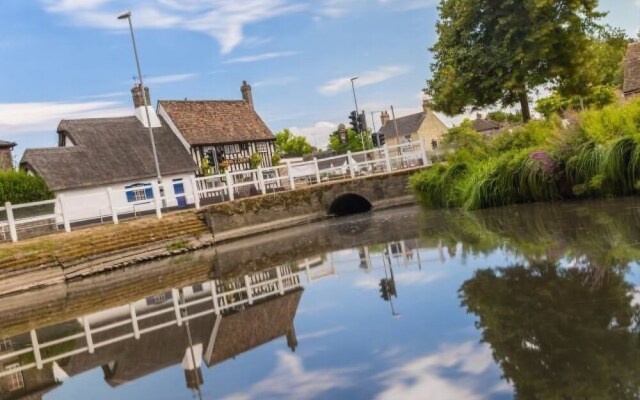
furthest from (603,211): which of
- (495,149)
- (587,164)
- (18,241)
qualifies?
(18,241)

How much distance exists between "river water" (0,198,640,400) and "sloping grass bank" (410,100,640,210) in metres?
1.03

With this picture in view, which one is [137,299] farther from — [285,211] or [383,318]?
[285,211]

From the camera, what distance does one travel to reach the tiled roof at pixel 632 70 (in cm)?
3256

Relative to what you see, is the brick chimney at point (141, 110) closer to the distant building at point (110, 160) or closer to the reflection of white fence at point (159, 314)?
the distant building at point (110, 160)

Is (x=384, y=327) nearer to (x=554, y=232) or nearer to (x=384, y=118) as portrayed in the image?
(x=554, y=232)

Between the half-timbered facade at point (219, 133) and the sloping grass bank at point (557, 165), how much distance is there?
2301cm

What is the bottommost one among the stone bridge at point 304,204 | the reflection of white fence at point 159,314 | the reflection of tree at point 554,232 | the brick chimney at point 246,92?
the reflection of white fence at point 159,314

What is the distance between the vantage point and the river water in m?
3.53

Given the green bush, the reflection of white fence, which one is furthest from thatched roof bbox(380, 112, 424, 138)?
the reflection of white fence

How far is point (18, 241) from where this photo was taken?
637 inches

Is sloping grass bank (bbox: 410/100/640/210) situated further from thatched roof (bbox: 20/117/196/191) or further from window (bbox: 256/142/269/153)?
window (bbox: 256/142/269/153)

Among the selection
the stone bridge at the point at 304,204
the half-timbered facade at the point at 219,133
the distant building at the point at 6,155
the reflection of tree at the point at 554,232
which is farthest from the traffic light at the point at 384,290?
the distant building at the point at 6,155

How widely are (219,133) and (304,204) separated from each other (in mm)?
18571

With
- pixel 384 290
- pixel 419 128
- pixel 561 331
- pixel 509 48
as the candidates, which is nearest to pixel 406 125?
pixel 419 128
